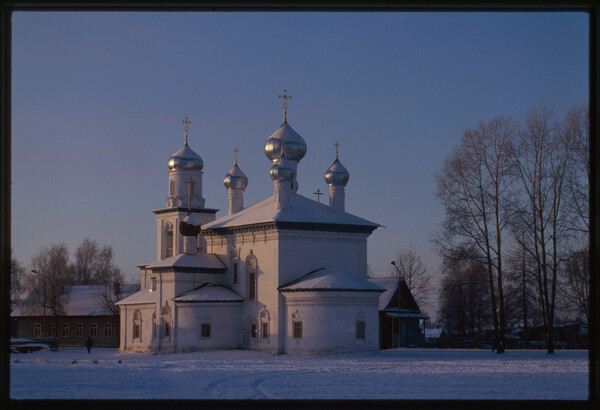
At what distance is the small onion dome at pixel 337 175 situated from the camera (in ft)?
130

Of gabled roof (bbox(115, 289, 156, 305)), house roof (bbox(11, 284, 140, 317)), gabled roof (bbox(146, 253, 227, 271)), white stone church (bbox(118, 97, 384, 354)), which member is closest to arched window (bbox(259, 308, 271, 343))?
white stone church (bbox(118, 97, 384, 354))

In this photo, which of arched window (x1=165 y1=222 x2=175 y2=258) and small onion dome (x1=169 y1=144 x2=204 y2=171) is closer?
small onion dome (x1=169 y1=144 x2=204 y2=171)

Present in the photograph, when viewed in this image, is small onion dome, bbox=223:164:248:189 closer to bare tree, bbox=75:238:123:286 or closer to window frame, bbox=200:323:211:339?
window frame, bbox=200:323:211:339

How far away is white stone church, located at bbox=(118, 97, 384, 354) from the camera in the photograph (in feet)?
108

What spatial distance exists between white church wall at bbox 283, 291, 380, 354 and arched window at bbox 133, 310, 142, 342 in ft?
31.6

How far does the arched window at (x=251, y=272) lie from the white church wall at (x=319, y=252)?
204 centimetres

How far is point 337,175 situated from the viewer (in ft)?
130

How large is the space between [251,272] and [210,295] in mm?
2232

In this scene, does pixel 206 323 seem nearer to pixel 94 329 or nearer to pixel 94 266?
pixel 94 329

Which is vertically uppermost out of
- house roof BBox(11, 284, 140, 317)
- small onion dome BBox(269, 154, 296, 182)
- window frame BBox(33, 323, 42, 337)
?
small onion dome BBox(269, 154, 296, 182)

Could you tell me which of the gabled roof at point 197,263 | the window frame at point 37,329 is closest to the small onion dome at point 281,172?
the gabled roof at point 197,263

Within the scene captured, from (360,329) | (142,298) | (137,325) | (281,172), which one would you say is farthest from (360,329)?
(137,325)
